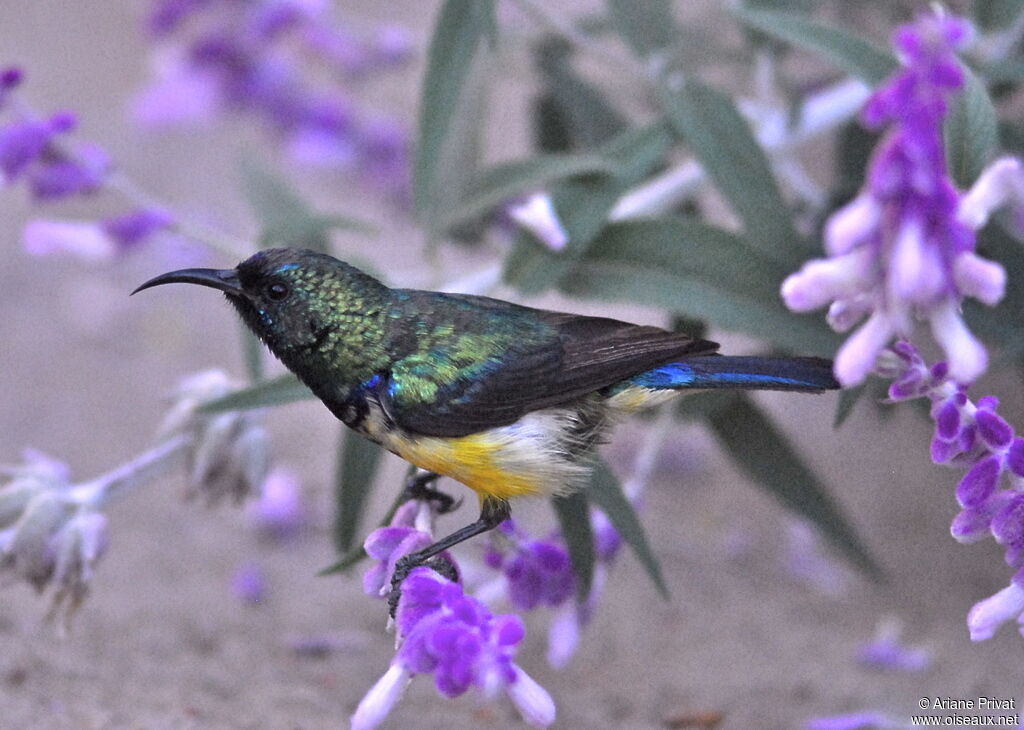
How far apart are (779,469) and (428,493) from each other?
682 mm

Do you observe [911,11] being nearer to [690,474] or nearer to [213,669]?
[690,474]

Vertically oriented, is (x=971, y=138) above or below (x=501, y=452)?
above

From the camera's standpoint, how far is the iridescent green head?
122 centimetres

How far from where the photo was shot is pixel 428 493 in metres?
1.25

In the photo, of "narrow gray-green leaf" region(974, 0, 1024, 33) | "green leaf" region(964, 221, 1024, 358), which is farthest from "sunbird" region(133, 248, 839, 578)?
"narrow gray-green leaf" region(974, 0, 1024, 33)

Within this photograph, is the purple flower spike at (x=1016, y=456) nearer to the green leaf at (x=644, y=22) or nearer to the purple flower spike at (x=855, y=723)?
the purple flower spike at (x=855, y=723)

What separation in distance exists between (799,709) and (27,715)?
106 centimetres

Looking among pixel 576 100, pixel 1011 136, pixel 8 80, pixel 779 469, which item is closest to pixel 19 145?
pixel 8 80

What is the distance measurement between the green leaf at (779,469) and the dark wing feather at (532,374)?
533mm

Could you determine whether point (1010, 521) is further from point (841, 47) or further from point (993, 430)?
point (841, 47)

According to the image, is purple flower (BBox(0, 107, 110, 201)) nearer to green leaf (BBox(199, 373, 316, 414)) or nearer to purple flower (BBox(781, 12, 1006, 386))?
green leaf (BBox(199, 373, 316, 414))

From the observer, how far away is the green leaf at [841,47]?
4.81 feet

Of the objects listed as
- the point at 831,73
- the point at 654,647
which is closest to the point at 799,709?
the point at 654,647

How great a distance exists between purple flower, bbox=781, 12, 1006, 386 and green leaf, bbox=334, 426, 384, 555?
0.87 m
